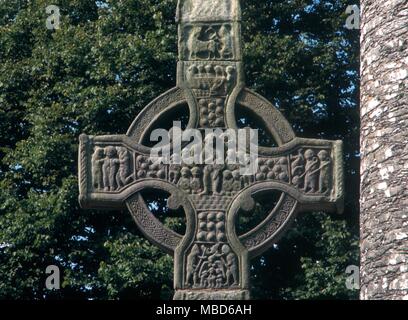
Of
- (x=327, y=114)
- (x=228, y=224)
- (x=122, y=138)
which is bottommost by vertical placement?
(x=228, y=224)

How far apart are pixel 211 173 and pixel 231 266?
598 mm

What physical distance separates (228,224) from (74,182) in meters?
9.47

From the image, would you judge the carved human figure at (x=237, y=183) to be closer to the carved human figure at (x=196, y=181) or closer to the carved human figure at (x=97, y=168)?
the carved human figure at (x=196, y=181)

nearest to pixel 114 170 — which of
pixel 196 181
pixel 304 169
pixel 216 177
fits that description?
pixel 196 181

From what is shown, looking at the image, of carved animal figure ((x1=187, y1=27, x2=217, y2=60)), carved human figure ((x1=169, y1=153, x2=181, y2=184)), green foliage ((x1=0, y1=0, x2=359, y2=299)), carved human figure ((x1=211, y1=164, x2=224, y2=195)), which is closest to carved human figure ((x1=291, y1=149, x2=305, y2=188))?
carved human figure ((x1=211, y1=164, x2=224, y2=195))

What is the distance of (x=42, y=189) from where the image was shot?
18.8 metres

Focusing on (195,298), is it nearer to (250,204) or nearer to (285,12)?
(250,204)

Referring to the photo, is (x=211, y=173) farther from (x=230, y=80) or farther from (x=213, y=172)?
(x=230, y=80)

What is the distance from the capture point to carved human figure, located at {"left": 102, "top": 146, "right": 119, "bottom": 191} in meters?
8.47

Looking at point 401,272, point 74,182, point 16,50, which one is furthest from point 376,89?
point 16,50

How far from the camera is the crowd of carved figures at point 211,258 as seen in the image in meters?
8.23

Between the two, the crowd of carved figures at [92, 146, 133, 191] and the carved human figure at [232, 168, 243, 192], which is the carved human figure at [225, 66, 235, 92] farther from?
the crowd of carved figures at [92, 146, 133, 191]

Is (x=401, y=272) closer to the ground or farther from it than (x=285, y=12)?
closer to the ground

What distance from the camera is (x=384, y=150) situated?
6684mm
